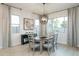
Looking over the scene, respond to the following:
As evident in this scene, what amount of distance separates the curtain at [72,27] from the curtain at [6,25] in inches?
135

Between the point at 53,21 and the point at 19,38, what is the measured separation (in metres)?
2.32

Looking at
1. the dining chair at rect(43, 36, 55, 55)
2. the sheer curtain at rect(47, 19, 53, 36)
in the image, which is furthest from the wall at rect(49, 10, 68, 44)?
the dining chair at rect(43, 36, 55, 55)

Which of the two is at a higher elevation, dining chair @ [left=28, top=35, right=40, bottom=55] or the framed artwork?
the framed artwork

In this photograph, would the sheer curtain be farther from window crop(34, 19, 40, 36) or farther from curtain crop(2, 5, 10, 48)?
curtain crop(2, 5, 10, 48)

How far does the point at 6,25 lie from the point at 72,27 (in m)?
Result: 3.62

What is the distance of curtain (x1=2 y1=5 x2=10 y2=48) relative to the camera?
4627 millimetres

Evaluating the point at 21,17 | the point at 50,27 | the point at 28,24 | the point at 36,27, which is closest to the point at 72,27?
the point at 50,27

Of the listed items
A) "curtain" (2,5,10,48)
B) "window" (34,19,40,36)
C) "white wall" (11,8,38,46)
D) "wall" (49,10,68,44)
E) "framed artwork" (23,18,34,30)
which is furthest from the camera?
"framed artwork" (23,18,34,30)

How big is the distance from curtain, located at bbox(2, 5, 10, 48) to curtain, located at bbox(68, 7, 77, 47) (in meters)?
3.43

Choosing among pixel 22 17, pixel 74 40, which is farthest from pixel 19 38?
pixel 74 40

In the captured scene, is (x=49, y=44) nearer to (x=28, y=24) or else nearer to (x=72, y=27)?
(x=72, y=27)

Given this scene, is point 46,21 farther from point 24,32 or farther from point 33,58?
point 33,58

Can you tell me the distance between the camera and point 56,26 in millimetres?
5406

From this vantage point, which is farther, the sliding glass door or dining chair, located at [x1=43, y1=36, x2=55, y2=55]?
the sliding glass door
